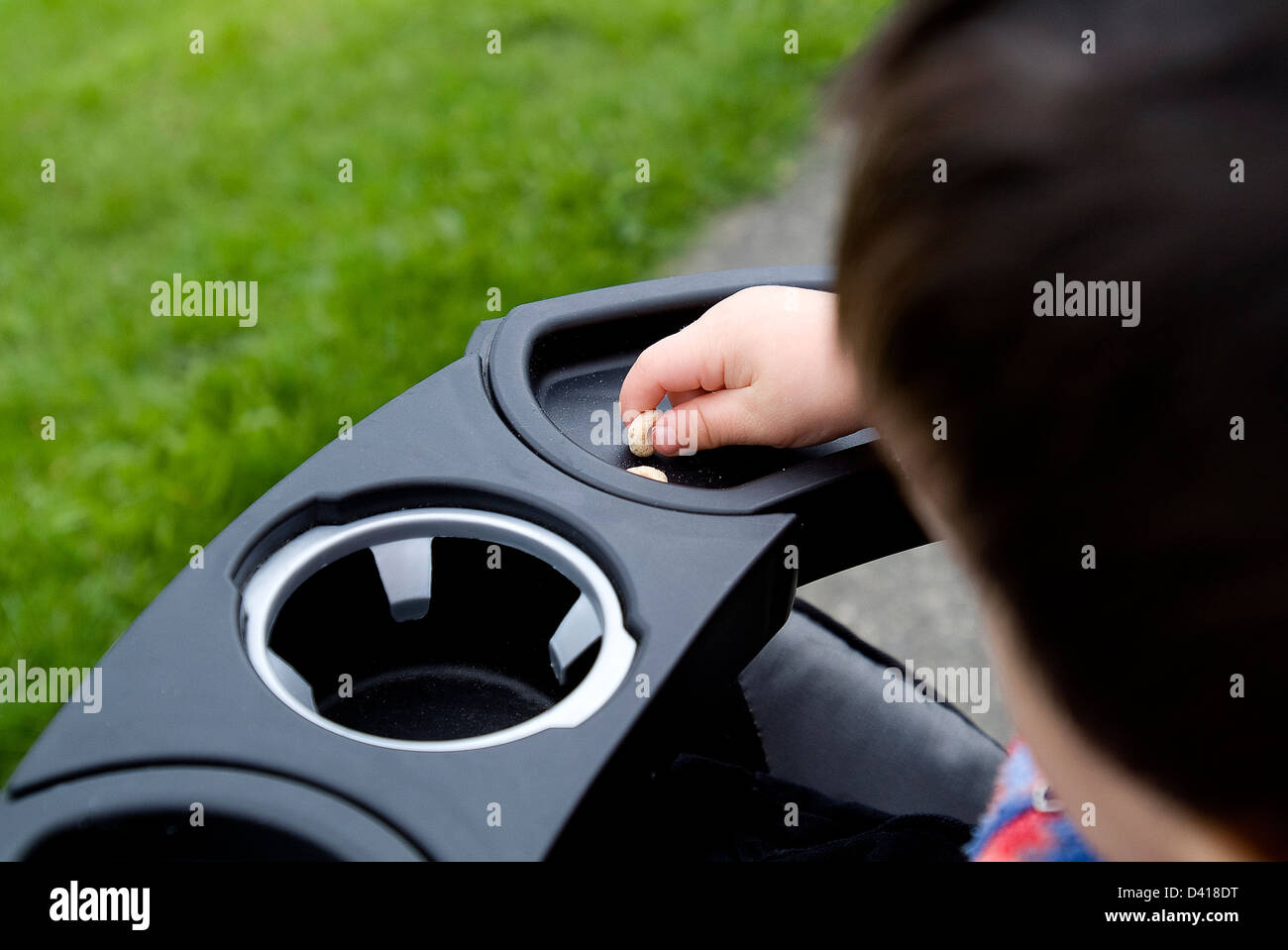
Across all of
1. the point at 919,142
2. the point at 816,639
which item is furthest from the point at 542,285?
the point at 919,142

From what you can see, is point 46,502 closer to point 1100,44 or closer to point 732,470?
point 732,470

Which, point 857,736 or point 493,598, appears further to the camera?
point 857,736

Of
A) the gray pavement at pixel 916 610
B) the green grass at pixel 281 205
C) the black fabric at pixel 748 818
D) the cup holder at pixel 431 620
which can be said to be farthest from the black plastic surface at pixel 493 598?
the green grass at pixel 281 205

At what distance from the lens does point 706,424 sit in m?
0.78

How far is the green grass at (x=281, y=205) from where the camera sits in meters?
1.72

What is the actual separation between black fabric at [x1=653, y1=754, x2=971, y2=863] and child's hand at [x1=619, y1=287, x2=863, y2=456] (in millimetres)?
224

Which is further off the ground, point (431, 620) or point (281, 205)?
point (281, 205)

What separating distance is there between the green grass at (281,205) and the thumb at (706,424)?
41.8 inches

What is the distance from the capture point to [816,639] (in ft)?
3.27

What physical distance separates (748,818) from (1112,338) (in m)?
0.51

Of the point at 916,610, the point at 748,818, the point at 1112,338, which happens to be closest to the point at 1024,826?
the point at 748,818

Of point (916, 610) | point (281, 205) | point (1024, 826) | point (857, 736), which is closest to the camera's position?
point (1024, 826)

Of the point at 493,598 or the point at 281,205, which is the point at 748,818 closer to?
the point at 493,598

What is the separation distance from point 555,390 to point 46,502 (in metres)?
1.18
